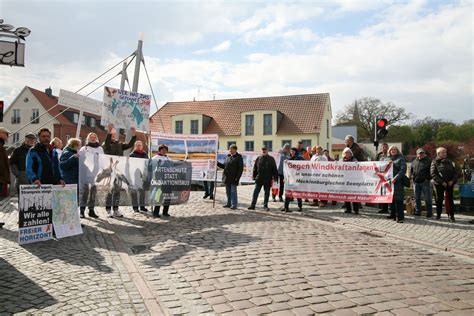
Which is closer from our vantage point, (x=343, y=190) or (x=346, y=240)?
(x=346, y=240)

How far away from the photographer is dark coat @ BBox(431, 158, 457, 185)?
10.4 m

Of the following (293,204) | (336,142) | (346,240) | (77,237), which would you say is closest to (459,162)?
(336,142)

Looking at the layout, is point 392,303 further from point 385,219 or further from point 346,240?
point 385,219

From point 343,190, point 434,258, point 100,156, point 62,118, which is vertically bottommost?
point 434,258

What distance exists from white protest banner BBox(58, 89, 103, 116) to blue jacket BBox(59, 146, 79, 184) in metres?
4.55

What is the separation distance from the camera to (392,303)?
4.23m

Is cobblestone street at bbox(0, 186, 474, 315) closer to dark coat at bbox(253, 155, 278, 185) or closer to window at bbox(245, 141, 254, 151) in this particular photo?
dark coat at bbox(253, 155, 278, 185)

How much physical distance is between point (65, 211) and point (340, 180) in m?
7.58

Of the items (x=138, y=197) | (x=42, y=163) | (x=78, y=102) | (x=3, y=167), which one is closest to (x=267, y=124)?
(x=78, y=102)

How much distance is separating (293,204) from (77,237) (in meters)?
7.83

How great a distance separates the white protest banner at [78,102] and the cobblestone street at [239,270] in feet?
16.7

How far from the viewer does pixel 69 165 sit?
28.1 ft

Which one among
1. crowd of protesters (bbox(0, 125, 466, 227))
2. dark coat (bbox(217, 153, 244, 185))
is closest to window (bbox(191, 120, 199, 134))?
crowd of protesters (bbox(0, 125, 466, 227))

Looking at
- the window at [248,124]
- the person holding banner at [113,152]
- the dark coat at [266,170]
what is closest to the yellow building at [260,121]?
the window at [248,124]
